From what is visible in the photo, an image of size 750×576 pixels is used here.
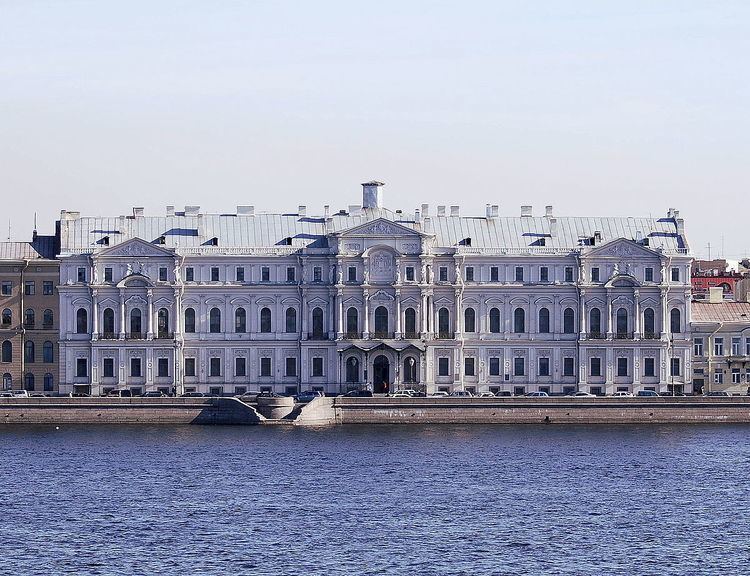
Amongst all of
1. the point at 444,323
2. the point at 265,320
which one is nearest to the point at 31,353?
the point at 265,320

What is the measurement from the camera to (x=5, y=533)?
71.4 metres

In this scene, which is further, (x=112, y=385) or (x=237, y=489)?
(x=112, y=385)

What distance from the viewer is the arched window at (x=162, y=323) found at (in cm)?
11638

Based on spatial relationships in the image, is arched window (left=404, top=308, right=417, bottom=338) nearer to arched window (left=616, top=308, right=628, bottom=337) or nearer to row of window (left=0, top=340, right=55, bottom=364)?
arched window (left=616, top=308, right=628, bottom=337)

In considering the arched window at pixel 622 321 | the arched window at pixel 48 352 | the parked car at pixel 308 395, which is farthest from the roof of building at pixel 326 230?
the parked car at pixel 308 395

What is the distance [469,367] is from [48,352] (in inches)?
865

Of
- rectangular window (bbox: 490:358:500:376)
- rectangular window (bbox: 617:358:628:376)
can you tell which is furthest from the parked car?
rectangular window (bbox: 617:358:628:376)

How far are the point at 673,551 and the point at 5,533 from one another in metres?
21.0

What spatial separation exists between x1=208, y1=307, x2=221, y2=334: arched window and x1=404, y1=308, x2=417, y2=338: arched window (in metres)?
9.72

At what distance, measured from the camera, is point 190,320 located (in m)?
117

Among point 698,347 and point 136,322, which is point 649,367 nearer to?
point 698,347

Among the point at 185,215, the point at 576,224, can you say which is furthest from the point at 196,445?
the point at 576,224

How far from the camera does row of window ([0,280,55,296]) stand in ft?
383

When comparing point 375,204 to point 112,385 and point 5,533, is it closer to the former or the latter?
point 112,385
